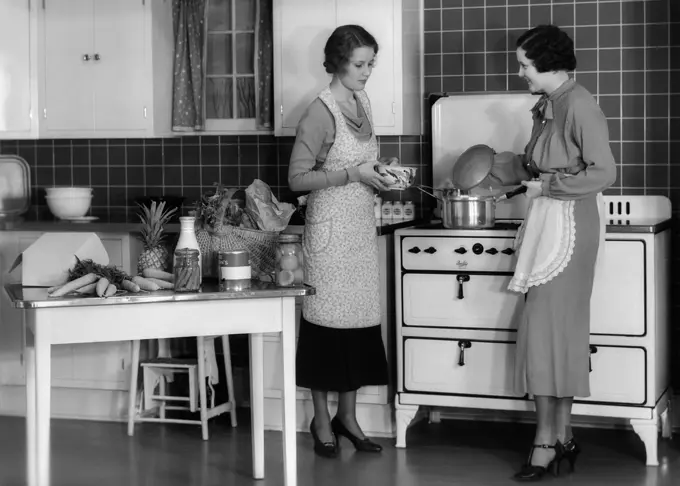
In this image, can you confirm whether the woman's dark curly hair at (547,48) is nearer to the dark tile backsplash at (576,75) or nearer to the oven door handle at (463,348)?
the dark tile backsplash at (576,75)

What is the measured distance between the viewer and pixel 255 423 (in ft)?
12.3

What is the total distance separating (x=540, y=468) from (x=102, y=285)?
67.2 inches

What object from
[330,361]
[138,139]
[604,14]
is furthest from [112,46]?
[604,14]

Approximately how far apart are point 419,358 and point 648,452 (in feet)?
3.08

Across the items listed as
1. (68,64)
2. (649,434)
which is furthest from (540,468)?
(68,64)

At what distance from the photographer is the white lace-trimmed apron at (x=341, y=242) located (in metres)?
4.01

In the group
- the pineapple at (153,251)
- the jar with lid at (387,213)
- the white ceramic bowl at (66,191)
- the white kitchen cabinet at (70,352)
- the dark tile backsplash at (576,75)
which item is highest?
the dark tile backsplash at (576,75)

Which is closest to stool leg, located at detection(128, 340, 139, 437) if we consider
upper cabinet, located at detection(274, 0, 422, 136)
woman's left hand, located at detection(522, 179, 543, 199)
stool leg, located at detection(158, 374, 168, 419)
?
stool leg, located at detection(158, 374, 168, 419)

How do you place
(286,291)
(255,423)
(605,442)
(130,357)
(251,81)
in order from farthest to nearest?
1. (251,81)
2. (130,357)
3. (605,442)
4. (255,423)
5. (286,291)

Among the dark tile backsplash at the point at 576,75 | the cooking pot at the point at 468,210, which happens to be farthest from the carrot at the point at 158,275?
the dark tile backsplash at the point at 576,75

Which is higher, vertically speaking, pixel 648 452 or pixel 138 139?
pixel 138 139

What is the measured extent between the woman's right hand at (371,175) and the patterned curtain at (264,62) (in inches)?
46.1

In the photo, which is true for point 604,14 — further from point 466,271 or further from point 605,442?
point 605,442

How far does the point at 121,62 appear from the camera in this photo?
16.1 feet
